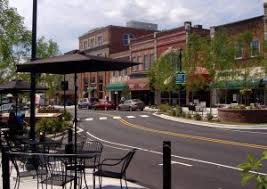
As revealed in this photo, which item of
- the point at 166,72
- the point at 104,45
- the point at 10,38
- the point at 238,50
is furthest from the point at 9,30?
the point at 104,45

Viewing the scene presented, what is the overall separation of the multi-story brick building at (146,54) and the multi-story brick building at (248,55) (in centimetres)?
785

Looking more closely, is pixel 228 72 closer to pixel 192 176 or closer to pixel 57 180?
pixel 192 176

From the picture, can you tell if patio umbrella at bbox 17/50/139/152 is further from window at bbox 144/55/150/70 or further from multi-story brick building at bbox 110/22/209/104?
window at bbox 144/55/150/70

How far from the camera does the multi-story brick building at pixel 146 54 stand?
60.9m

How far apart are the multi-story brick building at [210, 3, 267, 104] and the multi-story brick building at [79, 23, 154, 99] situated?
33.7 m

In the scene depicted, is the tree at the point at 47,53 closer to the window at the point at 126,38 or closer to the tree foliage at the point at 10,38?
the tree foliage at the point at 10,38

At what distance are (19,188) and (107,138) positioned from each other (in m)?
13.5

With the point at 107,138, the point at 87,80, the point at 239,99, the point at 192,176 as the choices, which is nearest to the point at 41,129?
the point at 107,138

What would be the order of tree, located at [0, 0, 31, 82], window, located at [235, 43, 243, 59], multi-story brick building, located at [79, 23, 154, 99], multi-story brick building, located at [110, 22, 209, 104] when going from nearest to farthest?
1. tree, located at [0, 0, 31, 82]
2. window, located at [235, 43, 243, 59]
3. multi-story brick building, located at [110, 22, 209, 104]
4. multi-story brick building, located at [79, 23, 154, 99]

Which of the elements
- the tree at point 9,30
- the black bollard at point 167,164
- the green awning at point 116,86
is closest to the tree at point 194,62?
the tree at point 9,30

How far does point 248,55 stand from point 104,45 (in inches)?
1902

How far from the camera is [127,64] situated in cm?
956

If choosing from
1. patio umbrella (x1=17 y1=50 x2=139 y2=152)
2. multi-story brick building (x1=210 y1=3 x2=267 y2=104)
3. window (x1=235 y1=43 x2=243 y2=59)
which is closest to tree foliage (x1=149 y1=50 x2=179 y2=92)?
multi-story brick building (x1=210 y1=3 x2=267 y2=104)

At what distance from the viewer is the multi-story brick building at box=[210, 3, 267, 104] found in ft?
122
